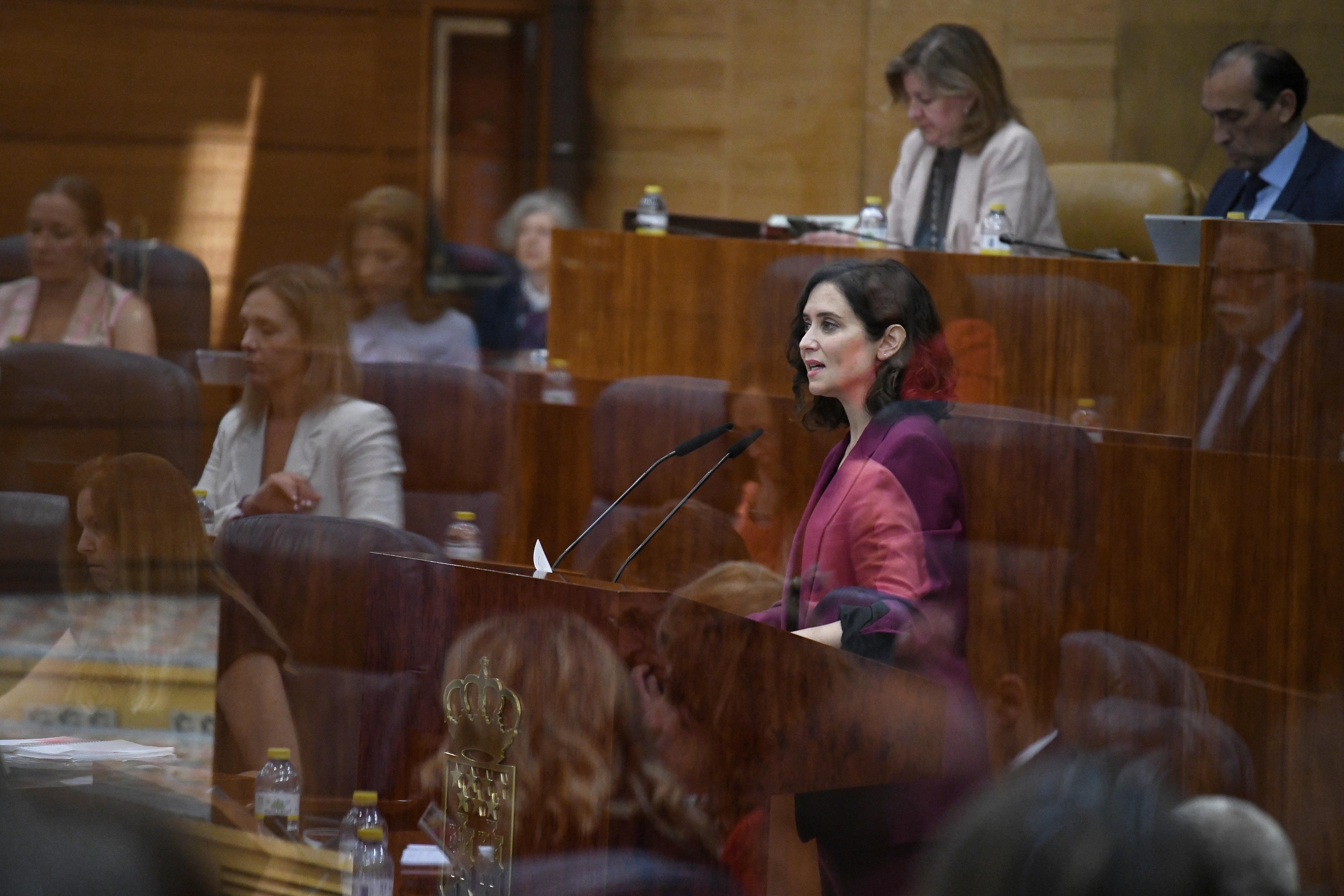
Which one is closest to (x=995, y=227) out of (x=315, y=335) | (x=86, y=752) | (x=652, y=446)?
(x=652, y=446)

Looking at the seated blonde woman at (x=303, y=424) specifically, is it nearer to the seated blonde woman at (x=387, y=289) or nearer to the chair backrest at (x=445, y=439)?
the chair backrest at (x=445, y=439)

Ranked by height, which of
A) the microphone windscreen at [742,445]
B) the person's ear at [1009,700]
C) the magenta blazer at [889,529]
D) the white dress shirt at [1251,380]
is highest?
the white dress shirt at [1251,380]

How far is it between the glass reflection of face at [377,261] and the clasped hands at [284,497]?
2.71 feet

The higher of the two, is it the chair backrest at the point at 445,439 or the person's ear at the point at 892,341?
the person's ear at the point at 892,341

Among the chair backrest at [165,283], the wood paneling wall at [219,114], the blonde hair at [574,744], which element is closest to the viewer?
the blonde hair at [574,744]

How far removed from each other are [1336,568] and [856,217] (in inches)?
70.6

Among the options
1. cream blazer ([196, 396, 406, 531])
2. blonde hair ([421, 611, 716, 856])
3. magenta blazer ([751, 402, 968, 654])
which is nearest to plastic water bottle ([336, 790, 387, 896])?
blonde hair ([421, 611, 716, 856])

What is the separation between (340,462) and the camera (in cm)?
305

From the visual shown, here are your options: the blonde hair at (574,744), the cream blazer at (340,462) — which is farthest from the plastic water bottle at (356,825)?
the cream blazer at (340,462)

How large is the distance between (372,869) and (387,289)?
2.24m

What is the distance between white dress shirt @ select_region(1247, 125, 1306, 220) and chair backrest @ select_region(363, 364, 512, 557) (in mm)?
1593

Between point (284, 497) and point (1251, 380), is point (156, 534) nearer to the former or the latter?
point (284, 497)

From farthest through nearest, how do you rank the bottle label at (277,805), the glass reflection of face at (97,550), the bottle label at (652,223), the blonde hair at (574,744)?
the bottle label at (652,223) → the glass reflection of face at (97,550) → the bottle label at (277,805) → the blonde hair at (574,744)

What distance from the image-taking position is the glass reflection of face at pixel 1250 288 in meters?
2.44
